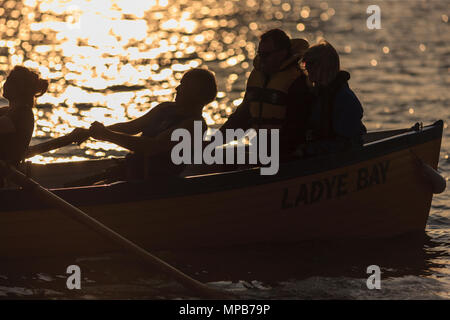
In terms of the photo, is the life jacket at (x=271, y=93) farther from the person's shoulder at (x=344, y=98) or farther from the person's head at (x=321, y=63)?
the person's shoulder at (x=344, y=98)

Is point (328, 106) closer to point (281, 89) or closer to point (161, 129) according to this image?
point (281, 89)

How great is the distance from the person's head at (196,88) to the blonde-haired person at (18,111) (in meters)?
1.05

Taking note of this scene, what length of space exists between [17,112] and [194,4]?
70.3ft

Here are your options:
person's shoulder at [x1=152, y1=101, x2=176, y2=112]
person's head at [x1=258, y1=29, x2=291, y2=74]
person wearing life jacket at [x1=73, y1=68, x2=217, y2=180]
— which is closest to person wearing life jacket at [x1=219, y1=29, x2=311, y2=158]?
person's head at [x1=258, y1=29, x2=291, y2=74]

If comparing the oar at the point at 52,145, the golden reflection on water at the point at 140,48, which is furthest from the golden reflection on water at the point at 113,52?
the oar at the point at 52,145

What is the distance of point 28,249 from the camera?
7.20m

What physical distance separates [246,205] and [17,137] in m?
1.88

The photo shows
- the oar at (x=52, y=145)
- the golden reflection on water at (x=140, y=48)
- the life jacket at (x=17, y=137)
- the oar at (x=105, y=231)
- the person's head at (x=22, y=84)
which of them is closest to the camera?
the oar at (x=105, y=231)

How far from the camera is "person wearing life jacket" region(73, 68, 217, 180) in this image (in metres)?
6.96

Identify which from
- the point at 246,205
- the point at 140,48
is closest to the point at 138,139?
the point at 246,205

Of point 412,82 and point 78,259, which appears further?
point 412,82

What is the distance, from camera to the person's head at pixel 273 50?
728 centimetres

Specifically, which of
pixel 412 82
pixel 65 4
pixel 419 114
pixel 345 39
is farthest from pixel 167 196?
pixel 65 4
